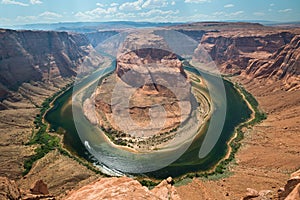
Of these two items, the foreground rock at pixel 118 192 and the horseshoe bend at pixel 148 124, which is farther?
the horseshoe bend at pixel 148 124

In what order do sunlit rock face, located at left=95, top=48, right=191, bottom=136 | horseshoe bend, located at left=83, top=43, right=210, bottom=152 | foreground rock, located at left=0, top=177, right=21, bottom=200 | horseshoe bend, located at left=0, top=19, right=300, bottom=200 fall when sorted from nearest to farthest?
foreground rock, located at left=0, top=177, right=21, bottom=200 < horseshoe bend, located at left=0, top=19, right=300, bottom=200 < horseshoe bend, located at left=83, top=43, right=210, bottom=152 < sunlit rock face, located at left=95, top=48, right=191, bottom=136

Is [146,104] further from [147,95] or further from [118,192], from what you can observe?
[118,192]

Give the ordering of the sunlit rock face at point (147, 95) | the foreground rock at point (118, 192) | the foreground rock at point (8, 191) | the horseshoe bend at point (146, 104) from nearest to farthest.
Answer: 1. the foreground rock at point (118, 192)
2. the foreground rock at point (8, 191)
3. the horseshoe bend at point (146, 104)
4. the sunlit rock face at point (147, 95)

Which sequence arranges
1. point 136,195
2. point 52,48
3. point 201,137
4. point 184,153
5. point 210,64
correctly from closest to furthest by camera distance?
point 136,195 → point 184,153 → point 201,137 → point 52,48 → point 210,64

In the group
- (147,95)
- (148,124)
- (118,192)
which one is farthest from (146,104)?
(118,192)

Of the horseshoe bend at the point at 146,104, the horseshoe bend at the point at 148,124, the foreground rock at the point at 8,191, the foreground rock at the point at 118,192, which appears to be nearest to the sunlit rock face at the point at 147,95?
the horseshoe bend at the point at 146,104

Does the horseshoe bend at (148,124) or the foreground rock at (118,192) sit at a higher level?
the foreground rock at (118,192)

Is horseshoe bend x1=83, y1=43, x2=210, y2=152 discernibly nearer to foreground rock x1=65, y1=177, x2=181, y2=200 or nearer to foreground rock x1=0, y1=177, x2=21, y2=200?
foreground rock x1=0, y1=177, x2=21, y2=200

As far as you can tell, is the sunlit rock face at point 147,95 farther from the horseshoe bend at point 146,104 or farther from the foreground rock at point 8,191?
the foreground rock at point 8,191

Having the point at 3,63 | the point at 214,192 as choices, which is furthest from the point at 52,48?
the point at 214,192

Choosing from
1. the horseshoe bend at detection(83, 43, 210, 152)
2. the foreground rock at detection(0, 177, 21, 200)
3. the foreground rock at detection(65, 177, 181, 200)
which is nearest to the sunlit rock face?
the horseshoe bend at detection(83, 43, 210, 152)

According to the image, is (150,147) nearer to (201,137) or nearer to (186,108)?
(201,137)
